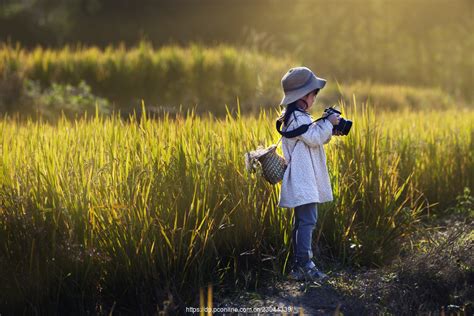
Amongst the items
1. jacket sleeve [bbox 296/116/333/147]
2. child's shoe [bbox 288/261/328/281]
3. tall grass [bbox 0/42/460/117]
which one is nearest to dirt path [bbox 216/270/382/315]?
child's shoe [bbox 288/261/328/281]

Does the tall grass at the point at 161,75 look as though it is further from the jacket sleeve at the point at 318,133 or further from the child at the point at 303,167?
the jacket sleeve at the point at 318,133

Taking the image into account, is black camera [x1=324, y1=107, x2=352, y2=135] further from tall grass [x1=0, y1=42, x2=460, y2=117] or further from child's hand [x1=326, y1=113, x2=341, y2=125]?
tall grass [x1=0, y1=42, x2=460, y2=117]

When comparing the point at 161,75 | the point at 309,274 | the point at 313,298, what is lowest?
the point at 313,298

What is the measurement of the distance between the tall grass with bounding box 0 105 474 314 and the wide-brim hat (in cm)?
55

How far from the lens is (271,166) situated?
452 centimetres

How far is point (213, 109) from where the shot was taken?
12125 mm

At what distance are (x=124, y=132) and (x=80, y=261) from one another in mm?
1203

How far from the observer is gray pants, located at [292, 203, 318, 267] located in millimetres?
4504

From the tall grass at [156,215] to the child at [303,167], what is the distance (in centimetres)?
21

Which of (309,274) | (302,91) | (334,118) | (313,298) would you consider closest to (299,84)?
(302,91)

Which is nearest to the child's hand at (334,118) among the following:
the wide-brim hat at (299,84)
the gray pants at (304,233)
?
the wide-brim hat at (299,84)

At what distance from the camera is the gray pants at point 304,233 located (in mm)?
4504

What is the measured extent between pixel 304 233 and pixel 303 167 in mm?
355

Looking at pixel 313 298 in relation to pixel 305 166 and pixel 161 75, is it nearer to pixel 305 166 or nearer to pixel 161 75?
pixel 305 166
